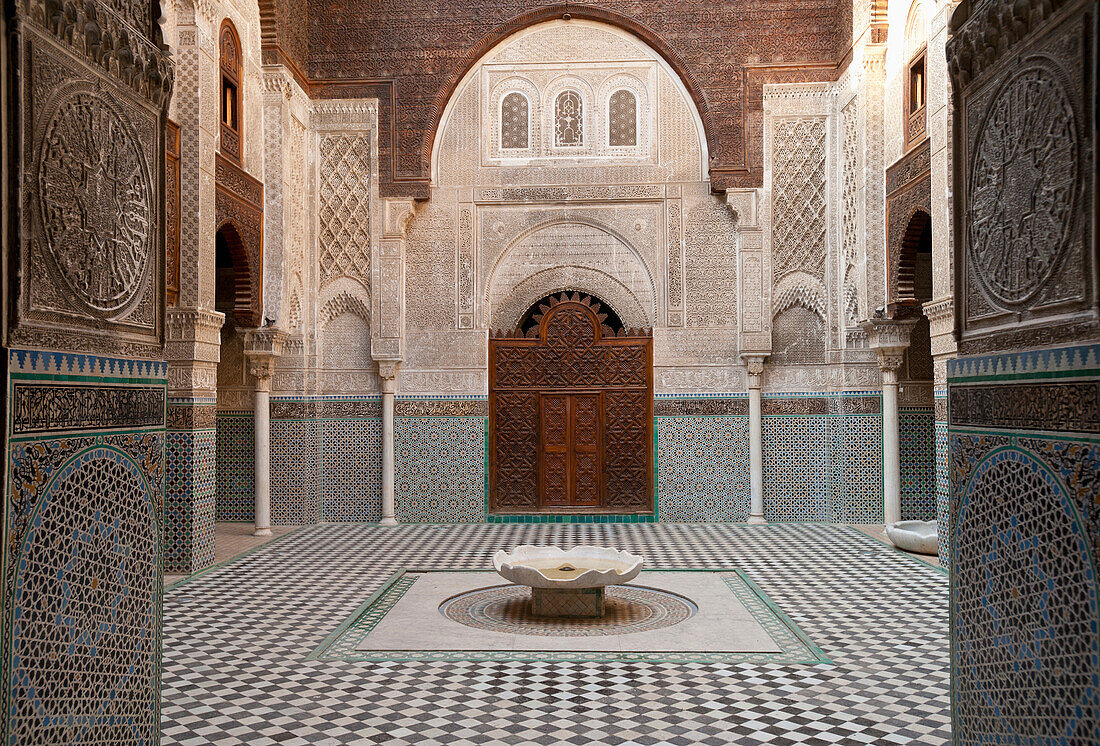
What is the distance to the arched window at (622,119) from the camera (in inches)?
346

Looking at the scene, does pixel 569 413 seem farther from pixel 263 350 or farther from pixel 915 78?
pixel 915 78

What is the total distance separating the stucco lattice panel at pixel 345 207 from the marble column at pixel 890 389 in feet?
15.7

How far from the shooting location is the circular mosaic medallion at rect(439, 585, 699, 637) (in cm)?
452

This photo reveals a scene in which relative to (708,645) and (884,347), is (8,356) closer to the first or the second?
(708,645)

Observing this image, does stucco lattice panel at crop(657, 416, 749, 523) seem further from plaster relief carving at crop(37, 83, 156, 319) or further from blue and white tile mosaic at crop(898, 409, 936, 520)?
plaster relief carving at crop(37, 83, 156, 319)

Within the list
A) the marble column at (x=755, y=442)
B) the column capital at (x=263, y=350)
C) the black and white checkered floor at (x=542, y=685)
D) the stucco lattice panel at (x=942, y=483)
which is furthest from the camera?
the marble column at (x=755, y=442)

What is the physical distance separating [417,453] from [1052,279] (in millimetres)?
7205

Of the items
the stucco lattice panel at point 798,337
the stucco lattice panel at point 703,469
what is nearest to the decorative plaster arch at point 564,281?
the stucco lattice panel at point 703,469

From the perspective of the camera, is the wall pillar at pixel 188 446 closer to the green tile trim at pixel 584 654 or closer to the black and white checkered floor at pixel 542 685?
the black and white checkered floor at pixel 542 685

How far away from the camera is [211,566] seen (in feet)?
20.6

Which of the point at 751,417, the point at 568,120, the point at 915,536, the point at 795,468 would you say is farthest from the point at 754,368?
the point at 568,120

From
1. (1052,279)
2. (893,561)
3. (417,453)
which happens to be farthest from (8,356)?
(417,453)

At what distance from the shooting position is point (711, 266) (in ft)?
28.2

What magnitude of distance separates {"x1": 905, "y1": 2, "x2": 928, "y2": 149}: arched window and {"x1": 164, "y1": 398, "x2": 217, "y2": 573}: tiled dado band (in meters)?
5.76
